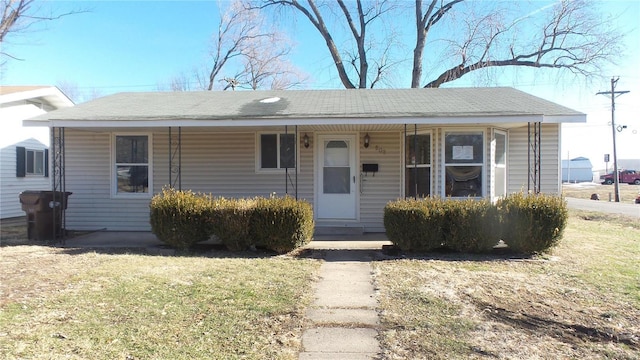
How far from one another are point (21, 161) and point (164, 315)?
1242 cm

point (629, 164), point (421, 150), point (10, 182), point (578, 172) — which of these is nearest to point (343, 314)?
point (421, 150)

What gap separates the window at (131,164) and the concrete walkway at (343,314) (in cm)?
562

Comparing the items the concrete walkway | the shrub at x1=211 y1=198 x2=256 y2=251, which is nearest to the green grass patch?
the concrete walkway

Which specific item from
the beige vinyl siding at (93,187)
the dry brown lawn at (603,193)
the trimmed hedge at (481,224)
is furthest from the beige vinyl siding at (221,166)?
the dry brown lawn at (603,193)

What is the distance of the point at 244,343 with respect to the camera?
3393 millimetres

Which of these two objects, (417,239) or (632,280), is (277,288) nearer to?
(417,239)

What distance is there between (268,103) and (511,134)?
18.8 ft

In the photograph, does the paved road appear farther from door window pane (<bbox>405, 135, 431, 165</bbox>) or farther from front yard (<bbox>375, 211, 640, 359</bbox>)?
front yard (<bbox>375, 211, 640, 359</bbox>)

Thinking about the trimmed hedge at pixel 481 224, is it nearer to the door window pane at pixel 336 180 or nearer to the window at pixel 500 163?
the window at pixel 500 163

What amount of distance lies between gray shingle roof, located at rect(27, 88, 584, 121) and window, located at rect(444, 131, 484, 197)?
0.71m

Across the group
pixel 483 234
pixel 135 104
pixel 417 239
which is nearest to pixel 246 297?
pixel 417 239

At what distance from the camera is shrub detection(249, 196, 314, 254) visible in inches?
267

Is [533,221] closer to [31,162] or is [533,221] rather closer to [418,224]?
[418,224]

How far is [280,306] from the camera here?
4285mm
